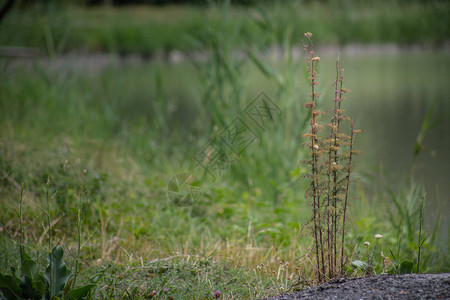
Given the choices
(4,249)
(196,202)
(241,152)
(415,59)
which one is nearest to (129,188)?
(196,202)

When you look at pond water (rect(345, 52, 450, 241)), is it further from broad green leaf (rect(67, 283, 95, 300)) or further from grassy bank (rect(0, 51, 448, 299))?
broad green leaf (rect(67, 283, 95, 300))

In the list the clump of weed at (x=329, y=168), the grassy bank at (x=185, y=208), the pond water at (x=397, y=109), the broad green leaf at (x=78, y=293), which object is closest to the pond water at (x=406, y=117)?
the pond water at (x=397, y=109)

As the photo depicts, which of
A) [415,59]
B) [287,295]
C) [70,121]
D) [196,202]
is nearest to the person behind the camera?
[287,295]

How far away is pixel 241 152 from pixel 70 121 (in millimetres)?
1821

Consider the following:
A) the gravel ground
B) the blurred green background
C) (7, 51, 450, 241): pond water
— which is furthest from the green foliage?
(7, 51, 450, 241): pond water

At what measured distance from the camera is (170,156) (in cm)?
315

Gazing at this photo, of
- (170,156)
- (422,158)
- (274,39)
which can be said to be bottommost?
(422,158)

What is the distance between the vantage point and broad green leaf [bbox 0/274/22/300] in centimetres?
120

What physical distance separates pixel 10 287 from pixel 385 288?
0.91 m

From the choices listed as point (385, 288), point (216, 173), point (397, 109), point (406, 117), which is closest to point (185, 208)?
point (216, 173)

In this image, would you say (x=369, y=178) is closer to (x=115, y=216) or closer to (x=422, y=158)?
→ (x=422, y=158)

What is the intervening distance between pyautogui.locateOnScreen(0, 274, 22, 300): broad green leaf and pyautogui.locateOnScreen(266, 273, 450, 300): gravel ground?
25.0 inches

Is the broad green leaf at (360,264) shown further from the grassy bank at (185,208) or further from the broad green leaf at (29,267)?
the broad green leaf at (29,267)

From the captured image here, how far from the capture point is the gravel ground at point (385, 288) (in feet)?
3.76
